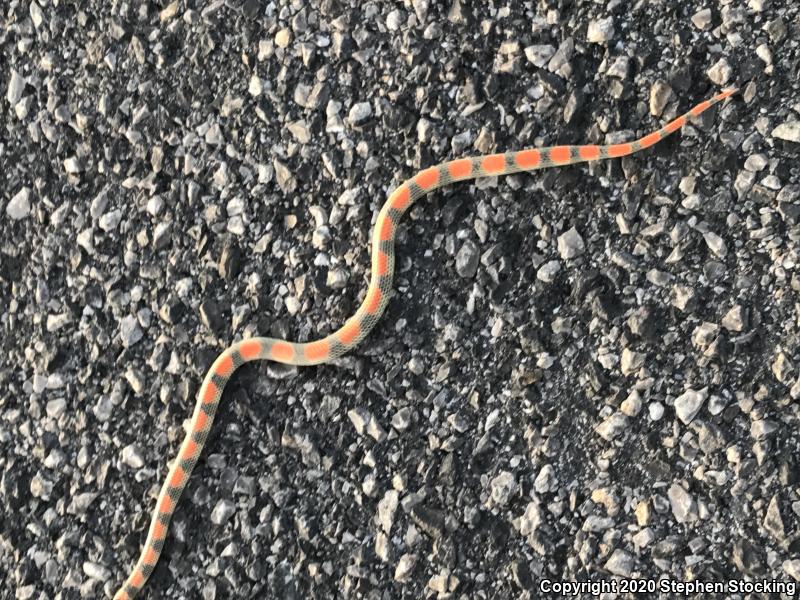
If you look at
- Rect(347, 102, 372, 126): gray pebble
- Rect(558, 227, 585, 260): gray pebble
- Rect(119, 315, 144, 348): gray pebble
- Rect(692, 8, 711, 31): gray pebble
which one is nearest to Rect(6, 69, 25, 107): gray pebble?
Rect(119, 315, 144, 348): gray pebble

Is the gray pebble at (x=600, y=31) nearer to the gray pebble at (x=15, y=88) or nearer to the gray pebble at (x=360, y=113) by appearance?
the gray pebble at (x=360, y=113)

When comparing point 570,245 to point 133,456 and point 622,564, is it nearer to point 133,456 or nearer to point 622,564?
point 622,564

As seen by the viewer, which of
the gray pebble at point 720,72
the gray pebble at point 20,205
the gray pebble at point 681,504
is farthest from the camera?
the gray pebble at point 20,205

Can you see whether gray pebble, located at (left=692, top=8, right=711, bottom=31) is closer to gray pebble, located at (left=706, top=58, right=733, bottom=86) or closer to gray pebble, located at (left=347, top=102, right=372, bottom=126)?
gray pebble, located at (left=706, top=58, right=733, bottom=86)

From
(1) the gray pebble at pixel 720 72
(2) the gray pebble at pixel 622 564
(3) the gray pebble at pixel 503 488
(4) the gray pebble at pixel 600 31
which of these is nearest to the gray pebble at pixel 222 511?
(3) the gray pebble at pixel 503 488

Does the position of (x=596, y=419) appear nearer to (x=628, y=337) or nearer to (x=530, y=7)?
(x=628, y=337)

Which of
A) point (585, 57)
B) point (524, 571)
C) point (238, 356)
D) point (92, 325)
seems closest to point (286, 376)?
point (238, 356)

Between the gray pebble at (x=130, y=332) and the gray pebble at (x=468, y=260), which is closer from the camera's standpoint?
the gray pebble at (x=468, y=260)

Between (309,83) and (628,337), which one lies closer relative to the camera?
(628,337)
